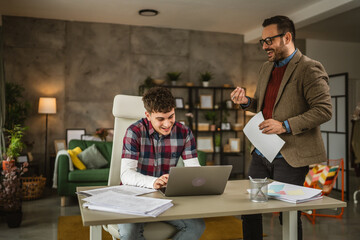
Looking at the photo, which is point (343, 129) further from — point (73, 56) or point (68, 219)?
point (73, 56)

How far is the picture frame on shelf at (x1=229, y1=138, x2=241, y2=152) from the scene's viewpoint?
6.96 m

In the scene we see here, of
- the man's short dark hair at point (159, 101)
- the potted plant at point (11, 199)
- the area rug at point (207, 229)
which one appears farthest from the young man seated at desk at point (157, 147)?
the potted plant at point (11, 199)

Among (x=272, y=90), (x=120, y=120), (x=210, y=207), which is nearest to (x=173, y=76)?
(x=120, y=120)

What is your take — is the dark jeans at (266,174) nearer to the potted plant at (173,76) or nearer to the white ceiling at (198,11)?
the white ceiling at (198,11)

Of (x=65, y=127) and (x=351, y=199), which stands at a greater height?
(x=65, y=127)

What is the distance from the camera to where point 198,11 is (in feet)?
18.6

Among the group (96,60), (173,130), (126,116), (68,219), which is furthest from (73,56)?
(173,130)

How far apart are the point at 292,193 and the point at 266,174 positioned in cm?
47

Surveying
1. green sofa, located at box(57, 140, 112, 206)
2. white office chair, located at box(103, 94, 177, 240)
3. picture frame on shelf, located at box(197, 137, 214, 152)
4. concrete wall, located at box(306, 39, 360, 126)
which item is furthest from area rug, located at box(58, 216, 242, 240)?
concrete wall, located at box(306, 39, 360, 126)

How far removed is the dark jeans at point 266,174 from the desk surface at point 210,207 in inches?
14.0

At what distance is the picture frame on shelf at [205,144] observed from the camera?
6.87m

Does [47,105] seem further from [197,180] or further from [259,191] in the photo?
[259,191]

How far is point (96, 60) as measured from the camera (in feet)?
21.4

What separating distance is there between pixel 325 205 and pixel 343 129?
4462 mm
